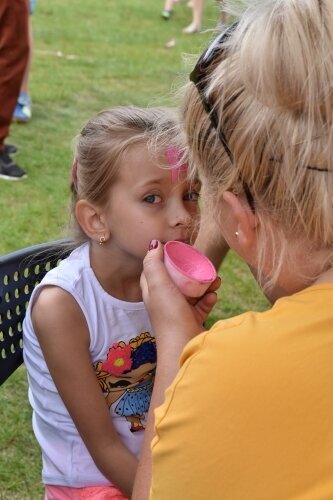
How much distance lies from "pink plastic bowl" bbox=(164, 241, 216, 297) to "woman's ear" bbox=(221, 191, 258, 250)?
10.1 inches

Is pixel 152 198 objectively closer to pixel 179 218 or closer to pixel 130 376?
pixel 179 218

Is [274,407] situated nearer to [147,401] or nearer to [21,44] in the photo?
[147,401]

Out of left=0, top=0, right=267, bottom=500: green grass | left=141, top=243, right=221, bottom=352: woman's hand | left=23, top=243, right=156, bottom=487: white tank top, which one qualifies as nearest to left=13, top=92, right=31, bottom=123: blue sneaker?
left=0, top=0, right=267, bottom=500: green grass

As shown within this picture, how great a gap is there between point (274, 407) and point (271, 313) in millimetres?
140

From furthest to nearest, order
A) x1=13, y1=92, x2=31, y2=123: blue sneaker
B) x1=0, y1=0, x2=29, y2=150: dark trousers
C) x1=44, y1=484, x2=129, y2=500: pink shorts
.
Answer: x1=13, y1=92, x2=31, y2=123: blue sneaker → x1=0, y1=0, x2=29, y2=150: dark trousers → x1=44, y1=484, x2=129, y2=500: pink shorts

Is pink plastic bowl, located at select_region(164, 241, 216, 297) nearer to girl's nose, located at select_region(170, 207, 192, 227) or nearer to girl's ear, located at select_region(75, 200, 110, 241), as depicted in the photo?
girl's nose, located at select_region(170, 207, 192, 227)

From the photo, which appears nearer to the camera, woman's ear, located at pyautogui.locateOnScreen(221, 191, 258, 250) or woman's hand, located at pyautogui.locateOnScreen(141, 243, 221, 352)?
woman's ear, located at pyautogui.locateOnScreen(221, 191, 258, 250)

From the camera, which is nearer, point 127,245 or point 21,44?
point 127,245

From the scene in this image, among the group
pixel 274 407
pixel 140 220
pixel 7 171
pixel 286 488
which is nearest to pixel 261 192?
pixel 274 407

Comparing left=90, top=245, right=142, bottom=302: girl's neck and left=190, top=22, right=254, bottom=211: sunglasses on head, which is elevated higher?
left=190, top=22, right=254, bottom=211: sunglasses on head

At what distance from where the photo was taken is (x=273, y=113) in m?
1.08

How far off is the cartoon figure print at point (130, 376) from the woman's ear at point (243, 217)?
0.69 metres

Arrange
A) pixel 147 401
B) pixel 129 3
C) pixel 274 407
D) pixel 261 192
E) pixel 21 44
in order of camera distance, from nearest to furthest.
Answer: pixel 274 407 < pixel 261 192 < pixel 147 401 < pixel 21 44 < pixel 129 3

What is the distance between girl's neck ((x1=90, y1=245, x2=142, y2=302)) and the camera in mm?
1836
